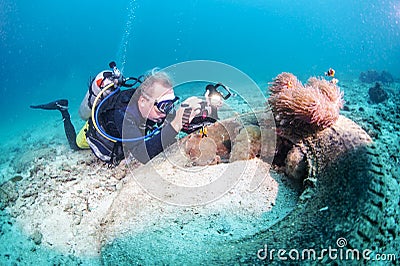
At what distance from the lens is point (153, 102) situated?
145 inches

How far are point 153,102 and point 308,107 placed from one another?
2.21 meters

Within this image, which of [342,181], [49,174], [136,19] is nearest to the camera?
[342,181]

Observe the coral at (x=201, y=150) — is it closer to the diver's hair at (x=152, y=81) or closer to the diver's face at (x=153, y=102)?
the diver's face at (x=153, y=102)

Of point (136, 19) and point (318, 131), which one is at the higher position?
point (136, 19)

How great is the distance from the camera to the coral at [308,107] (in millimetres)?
3205

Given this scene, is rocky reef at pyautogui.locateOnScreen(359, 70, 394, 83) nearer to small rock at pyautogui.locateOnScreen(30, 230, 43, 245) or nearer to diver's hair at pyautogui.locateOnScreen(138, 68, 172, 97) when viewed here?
diver's hair at pyautogui.locateOnScreen(138, 68, 172, 97)

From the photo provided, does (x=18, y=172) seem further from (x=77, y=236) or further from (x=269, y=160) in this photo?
(x=269, y=160)

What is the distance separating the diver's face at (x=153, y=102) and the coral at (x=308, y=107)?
5.59 feet

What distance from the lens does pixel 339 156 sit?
2.84m

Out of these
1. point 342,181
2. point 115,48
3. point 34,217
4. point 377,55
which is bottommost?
point 34,217

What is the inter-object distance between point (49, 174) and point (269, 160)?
4236 mm

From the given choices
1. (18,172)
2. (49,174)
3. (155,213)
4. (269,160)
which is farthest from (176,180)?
(18,172)

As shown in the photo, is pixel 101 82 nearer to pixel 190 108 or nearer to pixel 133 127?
pixel 133 127

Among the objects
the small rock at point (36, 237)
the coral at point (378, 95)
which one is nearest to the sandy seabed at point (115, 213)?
the small rock at point (36, 237)
